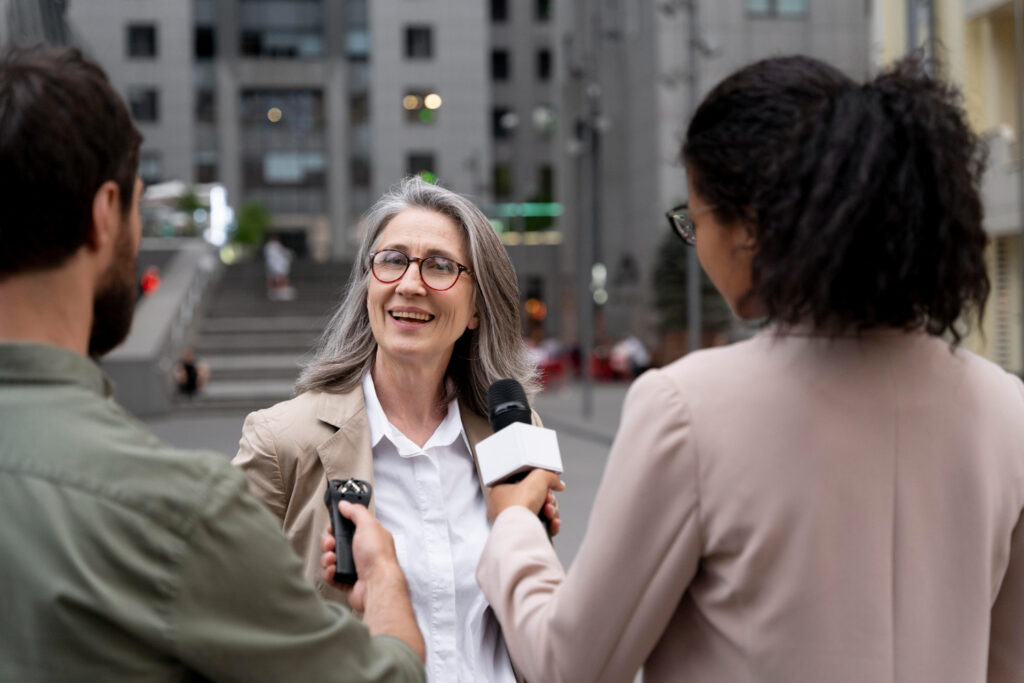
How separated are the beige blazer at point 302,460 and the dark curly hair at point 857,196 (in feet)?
4.34

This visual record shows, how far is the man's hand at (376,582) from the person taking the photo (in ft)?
6.67

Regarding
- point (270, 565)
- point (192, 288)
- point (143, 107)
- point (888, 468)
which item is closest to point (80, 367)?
point (270, 565)

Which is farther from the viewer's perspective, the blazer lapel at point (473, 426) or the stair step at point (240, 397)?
the stair step at point (240, 397)

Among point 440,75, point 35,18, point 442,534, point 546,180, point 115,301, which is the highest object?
point 440,75

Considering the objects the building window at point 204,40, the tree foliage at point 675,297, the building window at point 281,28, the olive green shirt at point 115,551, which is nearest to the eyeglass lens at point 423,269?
the olive green shirt at point 115,551

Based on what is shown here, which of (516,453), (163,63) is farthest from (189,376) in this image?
(163,63)

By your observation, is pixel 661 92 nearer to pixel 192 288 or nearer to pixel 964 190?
pixel 192 288

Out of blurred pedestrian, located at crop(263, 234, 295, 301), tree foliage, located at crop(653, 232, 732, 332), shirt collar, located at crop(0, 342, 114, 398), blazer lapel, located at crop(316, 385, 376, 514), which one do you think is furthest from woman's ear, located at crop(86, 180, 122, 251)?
tree foliage, located at crop(653, 232, 732, 332)

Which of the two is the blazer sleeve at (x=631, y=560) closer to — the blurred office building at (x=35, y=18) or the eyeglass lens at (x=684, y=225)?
the eyeglass lens at (x=684, y=225)

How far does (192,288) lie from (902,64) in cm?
3076

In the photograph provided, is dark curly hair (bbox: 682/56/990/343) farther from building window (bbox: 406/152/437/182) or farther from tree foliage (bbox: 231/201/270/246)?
building window (bbox: 406/152/437/182)

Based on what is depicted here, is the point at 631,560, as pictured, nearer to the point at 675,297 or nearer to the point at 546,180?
the point at 675,297

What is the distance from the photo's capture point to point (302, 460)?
3.05m

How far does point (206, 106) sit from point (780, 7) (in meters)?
34.4
